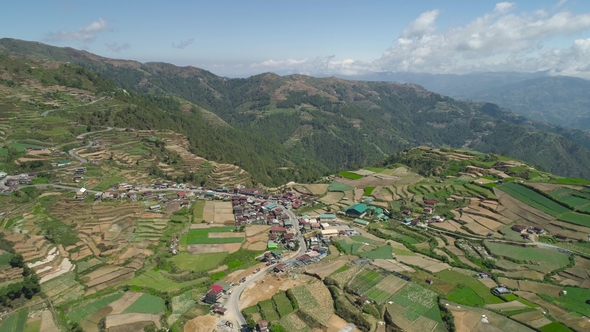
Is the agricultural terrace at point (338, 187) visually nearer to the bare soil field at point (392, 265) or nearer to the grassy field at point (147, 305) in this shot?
the bare soil field at point (392, 265)

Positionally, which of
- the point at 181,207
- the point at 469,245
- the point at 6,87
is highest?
the point at 6,87

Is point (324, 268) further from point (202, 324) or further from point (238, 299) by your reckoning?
point (202, 324)

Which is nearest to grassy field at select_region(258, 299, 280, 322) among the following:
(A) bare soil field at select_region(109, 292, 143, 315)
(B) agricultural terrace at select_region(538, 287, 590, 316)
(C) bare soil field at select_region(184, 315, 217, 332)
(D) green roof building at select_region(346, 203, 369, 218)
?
(C) bare soil field at select_region(184, 315, 217, 332)

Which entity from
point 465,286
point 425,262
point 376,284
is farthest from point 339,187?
point 465,286

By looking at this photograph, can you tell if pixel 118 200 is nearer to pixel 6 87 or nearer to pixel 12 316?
pixel 12 316

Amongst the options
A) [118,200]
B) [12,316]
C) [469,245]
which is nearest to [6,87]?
[118,200]

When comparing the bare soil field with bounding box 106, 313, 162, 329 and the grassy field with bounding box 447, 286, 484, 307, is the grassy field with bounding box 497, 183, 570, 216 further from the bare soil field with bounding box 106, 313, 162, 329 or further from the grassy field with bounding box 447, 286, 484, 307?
the bare soil field with bounding box 106, 313, 162, 329

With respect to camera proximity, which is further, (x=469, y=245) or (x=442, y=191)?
(x=442, y=191)
